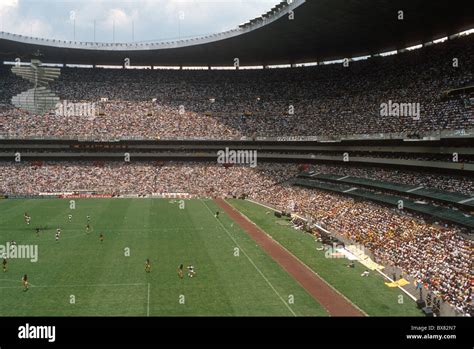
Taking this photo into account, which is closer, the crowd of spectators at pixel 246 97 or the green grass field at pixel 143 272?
the green grass field at pixel 143 272

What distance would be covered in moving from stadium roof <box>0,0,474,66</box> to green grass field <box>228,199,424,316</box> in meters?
25.1

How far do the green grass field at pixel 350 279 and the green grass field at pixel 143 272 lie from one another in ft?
7.56

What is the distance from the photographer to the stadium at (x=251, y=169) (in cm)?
2505

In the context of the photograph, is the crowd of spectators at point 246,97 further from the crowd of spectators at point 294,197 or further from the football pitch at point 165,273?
the football pitch at point 165,273

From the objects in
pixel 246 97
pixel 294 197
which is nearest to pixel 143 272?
pixel 294 197

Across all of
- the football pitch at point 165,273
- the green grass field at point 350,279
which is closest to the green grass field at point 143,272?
the football pitch at point 165,273

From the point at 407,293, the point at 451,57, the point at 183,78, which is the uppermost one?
the point at 183,78

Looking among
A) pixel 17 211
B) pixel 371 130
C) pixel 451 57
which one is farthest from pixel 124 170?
pixel 451 57

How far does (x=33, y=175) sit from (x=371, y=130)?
4970 centimetres

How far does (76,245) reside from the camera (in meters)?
34.8

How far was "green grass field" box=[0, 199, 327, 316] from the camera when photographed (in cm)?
2195

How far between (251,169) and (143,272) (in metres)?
47.3
